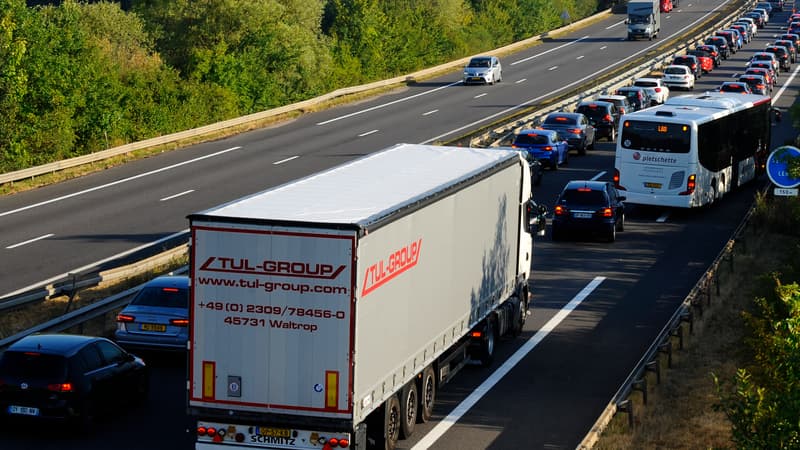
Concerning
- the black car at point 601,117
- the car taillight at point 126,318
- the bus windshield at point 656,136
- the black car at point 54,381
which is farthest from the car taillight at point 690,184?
the black car at point 54,381

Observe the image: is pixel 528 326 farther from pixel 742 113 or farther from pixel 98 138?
pixel 98 138

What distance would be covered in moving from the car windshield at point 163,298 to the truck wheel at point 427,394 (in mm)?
4753

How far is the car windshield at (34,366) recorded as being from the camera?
17.9 metres

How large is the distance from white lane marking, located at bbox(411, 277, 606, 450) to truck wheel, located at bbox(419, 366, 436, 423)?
0.24m

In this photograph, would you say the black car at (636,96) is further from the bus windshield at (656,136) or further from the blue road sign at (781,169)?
the blue road sign at (781,169)

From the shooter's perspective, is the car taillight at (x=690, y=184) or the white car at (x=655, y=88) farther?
the white car at (x=655, y=88)

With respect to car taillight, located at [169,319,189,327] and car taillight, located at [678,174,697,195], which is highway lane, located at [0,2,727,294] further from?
car taillight, located at [678,174,697,195]

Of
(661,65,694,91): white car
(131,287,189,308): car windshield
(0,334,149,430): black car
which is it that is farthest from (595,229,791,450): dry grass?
(661,65,694,91): white car

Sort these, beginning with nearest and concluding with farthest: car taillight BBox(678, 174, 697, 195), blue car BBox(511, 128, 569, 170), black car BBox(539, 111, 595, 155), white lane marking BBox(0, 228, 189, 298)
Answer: white lane marking BBox(0, 228, 189, 298) → car taillight BBox(678, 174, 697, 195) → blue car BBox(511, 128, 569, 170) → black car BBox(539, 111, 595, 155)

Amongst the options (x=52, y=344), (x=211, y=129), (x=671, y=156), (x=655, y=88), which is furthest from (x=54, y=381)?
(x=655, y=88)

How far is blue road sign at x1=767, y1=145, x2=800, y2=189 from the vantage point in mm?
23344

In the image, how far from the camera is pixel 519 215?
79.9 feet

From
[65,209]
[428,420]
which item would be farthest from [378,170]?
[65,209]

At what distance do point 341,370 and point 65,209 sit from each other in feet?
78.9
